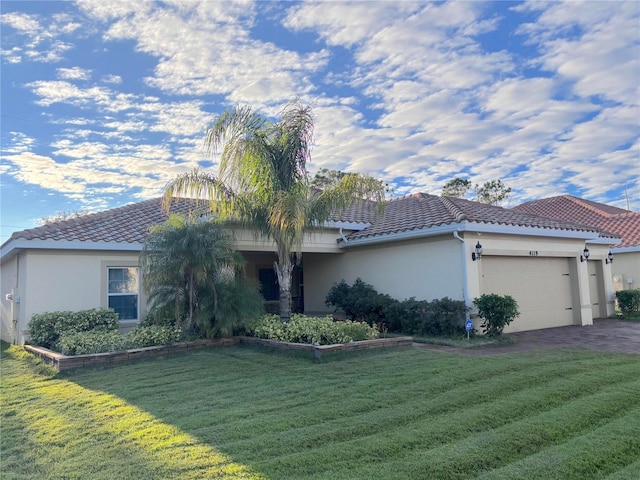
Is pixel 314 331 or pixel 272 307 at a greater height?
pixel 272 307

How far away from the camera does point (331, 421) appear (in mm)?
5316

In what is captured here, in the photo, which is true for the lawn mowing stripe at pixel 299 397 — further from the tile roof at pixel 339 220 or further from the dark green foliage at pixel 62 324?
the tile roof at pixel 339 220

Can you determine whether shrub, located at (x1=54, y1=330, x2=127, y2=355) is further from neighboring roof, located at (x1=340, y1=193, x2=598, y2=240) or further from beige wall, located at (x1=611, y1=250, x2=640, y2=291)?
beige wall, located at (x1=611, y1=250, x2=640, y2=291)

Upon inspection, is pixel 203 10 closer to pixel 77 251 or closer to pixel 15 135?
pixel 77 251

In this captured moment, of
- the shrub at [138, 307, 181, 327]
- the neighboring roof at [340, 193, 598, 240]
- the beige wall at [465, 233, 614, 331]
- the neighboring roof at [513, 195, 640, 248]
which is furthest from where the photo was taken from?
the neighboring roof at [513, 195, 640, 248]

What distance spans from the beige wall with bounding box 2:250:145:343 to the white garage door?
10665 millimetres

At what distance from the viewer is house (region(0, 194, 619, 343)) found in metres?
12.0

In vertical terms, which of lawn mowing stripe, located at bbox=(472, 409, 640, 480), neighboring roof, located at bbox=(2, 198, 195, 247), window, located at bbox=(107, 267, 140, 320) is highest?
neighboring roof, located at bbox=(2, 198, 195, 247)

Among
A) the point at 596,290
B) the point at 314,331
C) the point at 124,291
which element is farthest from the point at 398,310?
the point at 596,290

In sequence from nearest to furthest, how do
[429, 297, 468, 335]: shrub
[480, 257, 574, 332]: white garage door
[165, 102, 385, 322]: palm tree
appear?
[165, 102, 385, 322]: palm tree → [429, 297, 468, 335]: shrub → [480, 257, 574, 332]: white garage door

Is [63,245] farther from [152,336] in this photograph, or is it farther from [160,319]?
[152,336]

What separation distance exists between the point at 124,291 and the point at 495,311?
10.2 meters

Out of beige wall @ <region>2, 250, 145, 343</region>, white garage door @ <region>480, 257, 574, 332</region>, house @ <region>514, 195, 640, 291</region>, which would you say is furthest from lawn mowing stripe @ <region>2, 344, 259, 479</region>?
house @ <region>514, 195, 640, 291</region>

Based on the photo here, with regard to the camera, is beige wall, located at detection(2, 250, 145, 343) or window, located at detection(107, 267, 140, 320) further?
window, located at detection(107, 267, 140, 320)
